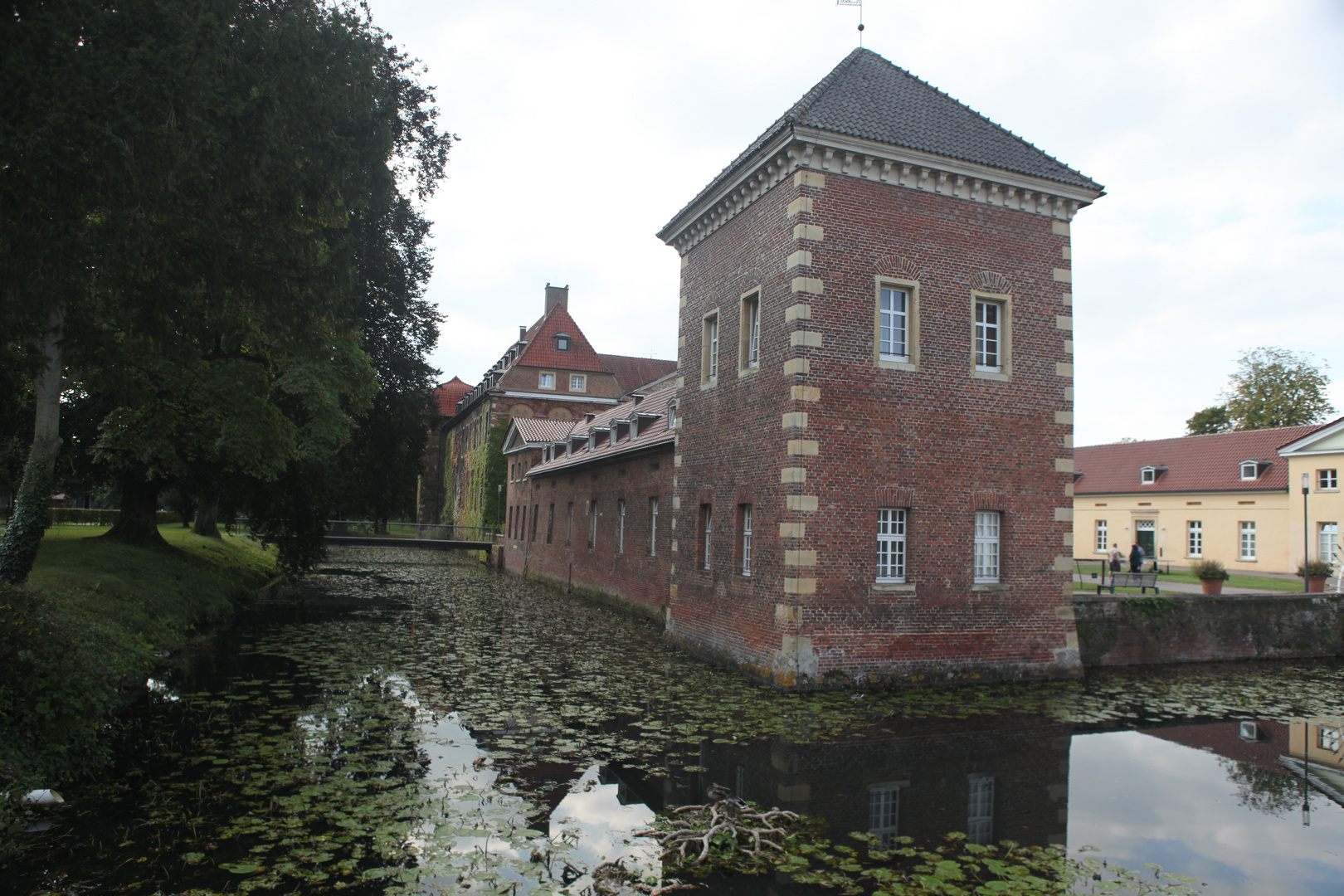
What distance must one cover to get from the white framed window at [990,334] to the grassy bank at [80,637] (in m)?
11.9

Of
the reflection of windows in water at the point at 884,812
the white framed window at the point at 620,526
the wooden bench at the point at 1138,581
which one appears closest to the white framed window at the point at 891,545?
the reflection of windows in water at the point at 884,812

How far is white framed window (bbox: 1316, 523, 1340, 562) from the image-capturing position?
1254 inches

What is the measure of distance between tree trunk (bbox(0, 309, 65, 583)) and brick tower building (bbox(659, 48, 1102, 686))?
32.5ft

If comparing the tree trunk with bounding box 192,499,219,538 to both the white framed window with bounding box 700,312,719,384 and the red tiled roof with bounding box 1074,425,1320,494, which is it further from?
the red tiled roof with bounding box 1074,425,1320,494

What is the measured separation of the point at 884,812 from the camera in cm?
683

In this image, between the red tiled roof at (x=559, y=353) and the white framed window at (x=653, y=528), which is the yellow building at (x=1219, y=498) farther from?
the red tiled roof at (x=559, y=353)

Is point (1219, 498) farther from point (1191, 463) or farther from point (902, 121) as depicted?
point (902, 121)

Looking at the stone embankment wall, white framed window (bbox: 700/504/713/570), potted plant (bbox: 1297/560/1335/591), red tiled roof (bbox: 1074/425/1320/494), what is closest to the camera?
white framed window (bbox: 700/504/713/570)

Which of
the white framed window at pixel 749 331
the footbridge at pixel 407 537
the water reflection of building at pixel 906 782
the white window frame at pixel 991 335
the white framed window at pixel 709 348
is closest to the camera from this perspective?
the water reflection of building at pixel 906 782

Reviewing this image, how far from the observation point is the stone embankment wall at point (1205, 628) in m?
14.6

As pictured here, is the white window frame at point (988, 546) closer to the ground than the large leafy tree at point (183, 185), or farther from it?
closer to the ground

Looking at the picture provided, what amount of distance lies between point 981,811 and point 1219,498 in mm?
37538

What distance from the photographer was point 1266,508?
35.4m

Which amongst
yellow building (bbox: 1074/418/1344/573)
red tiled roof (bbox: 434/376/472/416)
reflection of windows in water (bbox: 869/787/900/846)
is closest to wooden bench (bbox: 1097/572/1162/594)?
yellow building (bbox: 1074/418/1344/573)
